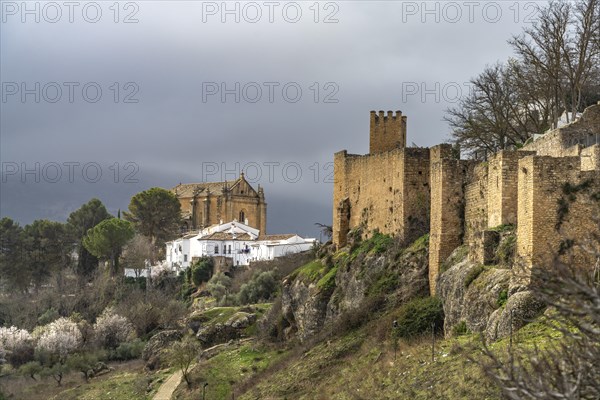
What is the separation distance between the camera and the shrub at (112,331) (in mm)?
65625

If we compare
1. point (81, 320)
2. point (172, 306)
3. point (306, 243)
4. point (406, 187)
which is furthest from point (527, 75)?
point (306, 243)

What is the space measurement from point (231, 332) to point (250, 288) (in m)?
16.5

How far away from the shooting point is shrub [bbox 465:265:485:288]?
2527 cm

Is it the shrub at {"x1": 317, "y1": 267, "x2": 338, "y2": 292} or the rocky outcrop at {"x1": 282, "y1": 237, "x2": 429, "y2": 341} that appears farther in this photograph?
the shrub at {"x1": 317, "y1": 267, "x2": 338, "y2": 292}

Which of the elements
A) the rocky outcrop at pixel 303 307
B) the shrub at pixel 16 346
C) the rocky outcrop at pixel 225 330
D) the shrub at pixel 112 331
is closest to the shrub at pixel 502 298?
the rocky outcrop at pixel 303 307

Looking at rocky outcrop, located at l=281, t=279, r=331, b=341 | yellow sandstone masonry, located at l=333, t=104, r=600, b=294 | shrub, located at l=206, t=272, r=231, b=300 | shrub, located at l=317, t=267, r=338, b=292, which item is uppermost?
yellow sandstone masonry, located at l=333, t=104, r=600, b=294

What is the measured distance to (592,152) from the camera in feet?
77.1

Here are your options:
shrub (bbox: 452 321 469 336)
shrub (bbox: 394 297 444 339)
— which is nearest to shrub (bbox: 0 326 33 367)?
shrub (bbox: 394 297 444 339)

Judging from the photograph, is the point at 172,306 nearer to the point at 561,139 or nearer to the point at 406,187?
the point at 406,187

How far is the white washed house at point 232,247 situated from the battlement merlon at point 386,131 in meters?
43.3

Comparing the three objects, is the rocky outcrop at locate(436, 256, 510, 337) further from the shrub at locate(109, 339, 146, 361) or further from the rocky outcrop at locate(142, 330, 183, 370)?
the shrub at locate(109, 339, 146, 361)

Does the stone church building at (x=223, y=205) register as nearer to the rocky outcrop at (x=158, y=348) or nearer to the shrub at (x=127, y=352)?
the shrub at (x=127, y=352)

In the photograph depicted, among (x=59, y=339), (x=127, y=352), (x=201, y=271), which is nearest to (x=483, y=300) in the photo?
(x=127, y=352)

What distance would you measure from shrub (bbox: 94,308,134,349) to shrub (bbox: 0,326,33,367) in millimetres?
4929
